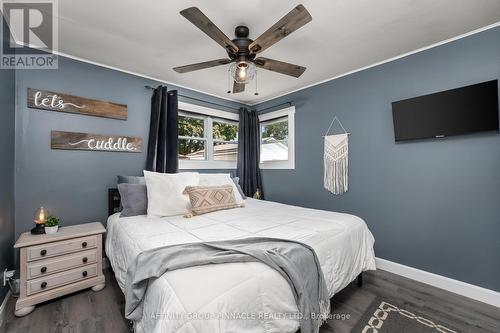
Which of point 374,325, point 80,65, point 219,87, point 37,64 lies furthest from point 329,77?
point 37,64

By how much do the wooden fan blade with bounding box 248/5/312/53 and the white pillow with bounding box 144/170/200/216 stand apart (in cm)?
158

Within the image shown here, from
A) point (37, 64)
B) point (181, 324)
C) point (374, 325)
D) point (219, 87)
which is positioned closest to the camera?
point (181, 324)

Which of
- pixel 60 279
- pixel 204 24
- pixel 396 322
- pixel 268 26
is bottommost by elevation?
pixel 396 322

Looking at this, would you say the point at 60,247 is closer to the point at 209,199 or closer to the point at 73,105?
the point at 209,199

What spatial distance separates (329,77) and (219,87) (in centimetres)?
165

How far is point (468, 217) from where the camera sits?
82.4 inches

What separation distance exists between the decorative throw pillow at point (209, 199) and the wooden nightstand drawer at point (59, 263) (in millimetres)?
1056

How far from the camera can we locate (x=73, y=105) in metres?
2.42

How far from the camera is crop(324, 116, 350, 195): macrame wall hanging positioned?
2945mm

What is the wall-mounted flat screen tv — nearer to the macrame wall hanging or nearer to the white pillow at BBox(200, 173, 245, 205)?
the macrame wall hanging

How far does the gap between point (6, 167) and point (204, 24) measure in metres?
2.10

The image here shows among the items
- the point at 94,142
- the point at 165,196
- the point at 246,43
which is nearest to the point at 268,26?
the point at 246,43

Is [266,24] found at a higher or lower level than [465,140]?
higher

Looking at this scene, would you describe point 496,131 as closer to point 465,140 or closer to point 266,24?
point 465,140
